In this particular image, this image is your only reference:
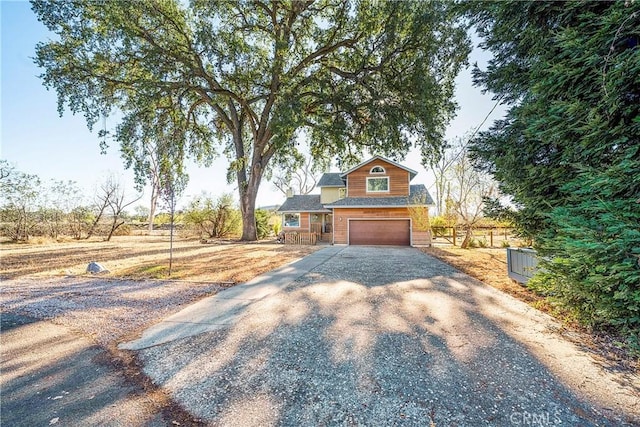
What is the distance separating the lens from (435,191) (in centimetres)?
1805

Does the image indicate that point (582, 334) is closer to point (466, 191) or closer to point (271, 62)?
point (466, 191)

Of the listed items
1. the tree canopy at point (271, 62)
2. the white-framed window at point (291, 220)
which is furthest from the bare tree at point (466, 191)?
the white-framed window at point (291, 220)

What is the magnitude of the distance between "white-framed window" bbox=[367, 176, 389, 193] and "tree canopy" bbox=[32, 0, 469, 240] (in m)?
1.82

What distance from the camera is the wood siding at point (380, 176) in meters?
16.4

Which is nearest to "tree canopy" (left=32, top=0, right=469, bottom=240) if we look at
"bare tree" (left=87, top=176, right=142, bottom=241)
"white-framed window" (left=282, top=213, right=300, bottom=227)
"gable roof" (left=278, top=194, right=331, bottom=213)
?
"gable roof" (left=278, top=194, right=331, bottom=213)

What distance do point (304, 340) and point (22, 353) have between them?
3.47m

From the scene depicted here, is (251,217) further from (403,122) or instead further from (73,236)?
(73,236)

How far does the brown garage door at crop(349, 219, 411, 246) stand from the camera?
1555 cm

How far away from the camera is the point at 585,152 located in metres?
3.10

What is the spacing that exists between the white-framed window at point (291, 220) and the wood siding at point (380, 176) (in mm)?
5031

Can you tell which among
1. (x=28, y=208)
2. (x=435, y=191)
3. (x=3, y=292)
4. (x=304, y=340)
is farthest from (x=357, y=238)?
(x=28, y=208)

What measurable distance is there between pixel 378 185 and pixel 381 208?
1811 millimetres

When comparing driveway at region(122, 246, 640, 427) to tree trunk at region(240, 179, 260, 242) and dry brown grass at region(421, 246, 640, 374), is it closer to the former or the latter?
dry brown grass at region(421, 246, 640, 374)

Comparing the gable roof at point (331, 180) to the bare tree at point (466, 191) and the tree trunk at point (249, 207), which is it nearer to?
the tree trunk at point (249, 207)
